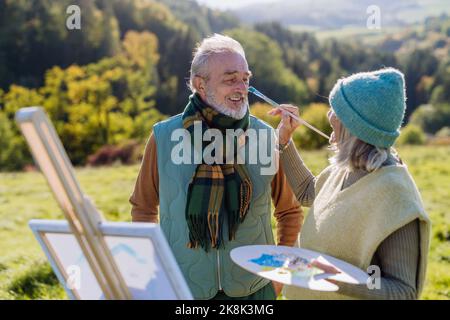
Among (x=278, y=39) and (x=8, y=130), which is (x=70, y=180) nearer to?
(x=8, y=130)

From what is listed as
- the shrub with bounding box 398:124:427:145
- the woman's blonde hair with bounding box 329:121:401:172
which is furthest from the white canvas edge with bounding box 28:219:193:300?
the shrub with bounding box 398:124:427:145

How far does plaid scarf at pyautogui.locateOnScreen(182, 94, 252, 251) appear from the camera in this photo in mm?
2770

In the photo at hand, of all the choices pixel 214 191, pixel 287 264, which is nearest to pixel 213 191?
pixel 214 191

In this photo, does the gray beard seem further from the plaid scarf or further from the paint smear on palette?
the paint smear on palette

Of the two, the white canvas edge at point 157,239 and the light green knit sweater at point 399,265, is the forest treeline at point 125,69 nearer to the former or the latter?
the light green knit sweater at point 399,265

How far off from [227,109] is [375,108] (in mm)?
763

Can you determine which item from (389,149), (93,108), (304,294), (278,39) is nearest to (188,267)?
(304,294)

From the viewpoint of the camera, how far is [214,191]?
9.08 feet

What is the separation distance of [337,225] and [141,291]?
0.83m

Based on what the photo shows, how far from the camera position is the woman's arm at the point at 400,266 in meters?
2.20

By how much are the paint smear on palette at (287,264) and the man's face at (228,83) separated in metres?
0.75

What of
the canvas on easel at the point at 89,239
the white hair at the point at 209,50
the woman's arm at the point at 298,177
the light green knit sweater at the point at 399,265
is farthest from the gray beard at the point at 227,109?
the canvas on easel at the point at 89,239

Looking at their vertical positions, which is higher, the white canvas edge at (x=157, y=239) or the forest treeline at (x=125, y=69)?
the white canvas edge at (x=157, y=239)

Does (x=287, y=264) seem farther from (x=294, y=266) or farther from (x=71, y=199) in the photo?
(x=71, y=199)
